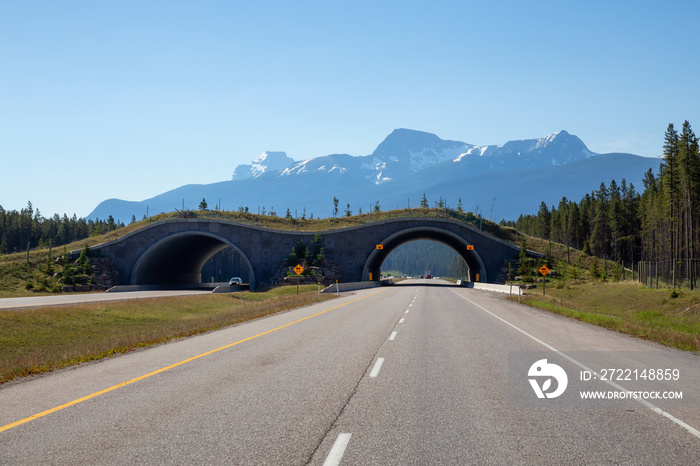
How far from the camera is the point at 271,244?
242ft

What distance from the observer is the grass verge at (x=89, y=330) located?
40.3 ft

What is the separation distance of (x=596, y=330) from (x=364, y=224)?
58.2 m

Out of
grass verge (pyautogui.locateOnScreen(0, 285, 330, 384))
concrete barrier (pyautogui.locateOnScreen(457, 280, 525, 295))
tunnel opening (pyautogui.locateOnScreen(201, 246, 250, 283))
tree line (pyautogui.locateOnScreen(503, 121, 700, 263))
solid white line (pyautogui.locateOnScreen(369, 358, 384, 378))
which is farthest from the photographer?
tunnel opening (pyautogui.locateOnScreen(201, 246, 250, 283))

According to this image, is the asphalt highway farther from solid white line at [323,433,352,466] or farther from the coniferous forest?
the coniferous forest

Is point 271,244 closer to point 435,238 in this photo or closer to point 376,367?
point 435,238

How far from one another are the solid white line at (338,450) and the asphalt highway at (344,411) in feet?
0.08

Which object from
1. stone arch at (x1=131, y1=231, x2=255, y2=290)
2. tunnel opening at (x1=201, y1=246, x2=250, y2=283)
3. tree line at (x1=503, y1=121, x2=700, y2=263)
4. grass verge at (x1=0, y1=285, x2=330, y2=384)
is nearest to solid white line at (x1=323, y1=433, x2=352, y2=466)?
grass verge at (x1=0, y1=285, x2=330, y2=384)

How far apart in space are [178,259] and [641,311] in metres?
66.9

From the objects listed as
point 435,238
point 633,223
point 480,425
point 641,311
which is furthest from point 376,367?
point 633,223

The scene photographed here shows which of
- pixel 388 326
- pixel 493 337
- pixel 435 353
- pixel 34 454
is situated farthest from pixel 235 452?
pixel 388 326

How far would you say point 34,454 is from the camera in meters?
5.23

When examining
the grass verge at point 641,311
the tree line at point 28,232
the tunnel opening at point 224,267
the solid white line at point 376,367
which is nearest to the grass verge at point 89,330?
the solid white line at point 376,367

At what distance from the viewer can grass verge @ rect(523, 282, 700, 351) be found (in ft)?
53.7
